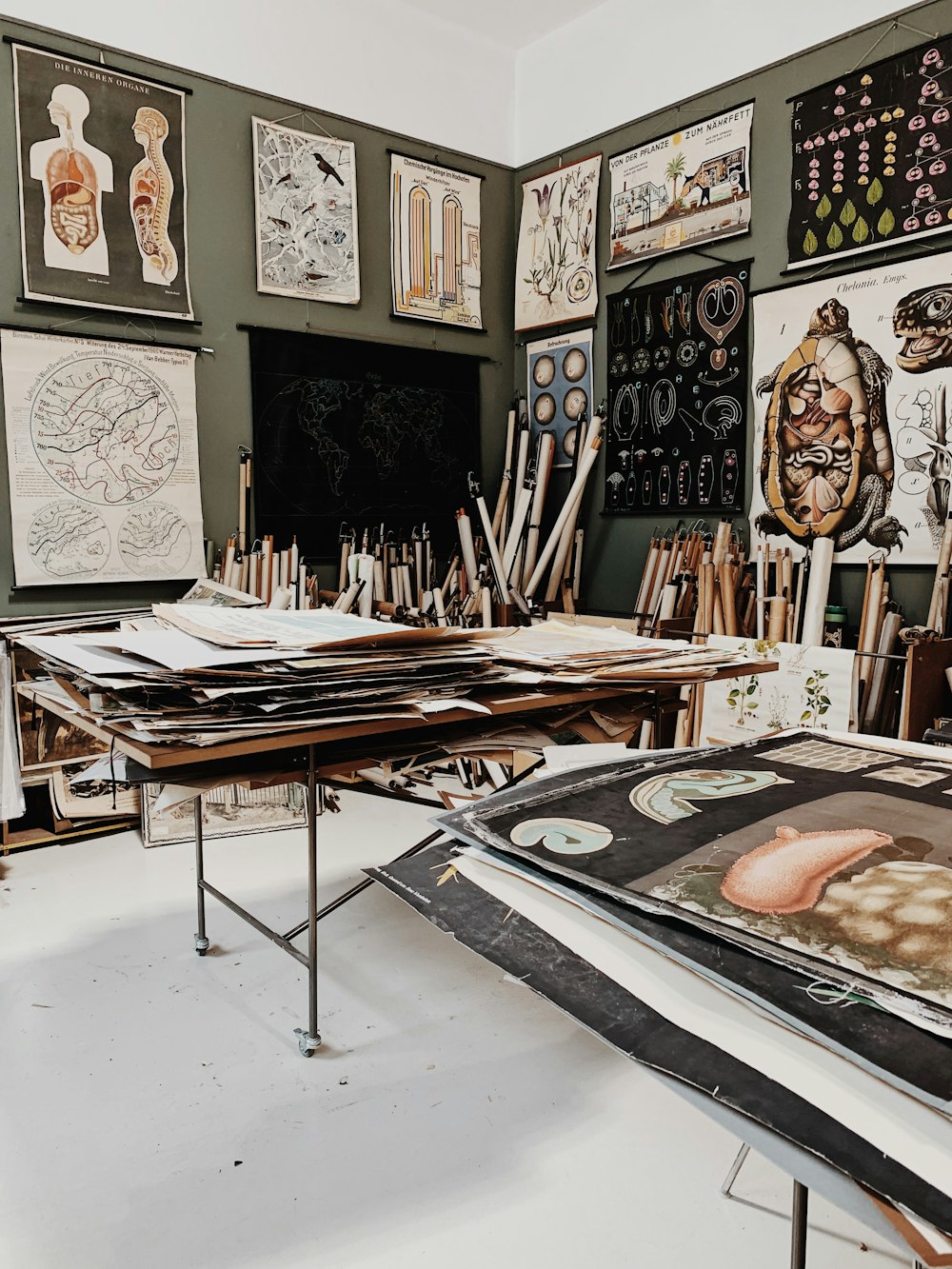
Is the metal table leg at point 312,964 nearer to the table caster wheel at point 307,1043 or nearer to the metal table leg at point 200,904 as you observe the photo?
the table caster wheel at point 307,1043

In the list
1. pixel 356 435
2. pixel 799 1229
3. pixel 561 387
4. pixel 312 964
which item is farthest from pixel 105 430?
pixel 799 1229

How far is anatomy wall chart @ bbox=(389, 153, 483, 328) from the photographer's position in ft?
14.2

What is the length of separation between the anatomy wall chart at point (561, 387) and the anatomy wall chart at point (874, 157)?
114cm

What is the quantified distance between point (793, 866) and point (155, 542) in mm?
3407

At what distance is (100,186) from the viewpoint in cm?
348

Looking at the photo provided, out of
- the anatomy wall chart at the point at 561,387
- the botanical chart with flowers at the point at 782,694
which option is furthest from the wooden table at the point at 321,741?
the anatomy wall chart at the point at 561,387

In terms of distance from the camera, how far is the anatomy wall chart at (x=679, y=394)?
12.4 ft

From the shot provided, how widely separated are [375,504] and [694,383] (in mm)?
1530

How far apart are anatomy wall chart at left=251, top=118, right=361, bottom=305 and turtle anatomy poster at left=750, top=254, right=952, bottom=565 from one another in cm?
184

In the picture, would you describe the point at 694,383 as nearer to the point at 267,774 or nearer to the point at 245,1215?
the point at 267,774

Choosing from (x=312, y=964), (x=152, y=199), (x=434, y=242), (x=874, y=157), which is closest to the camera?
(x=312, y=964)

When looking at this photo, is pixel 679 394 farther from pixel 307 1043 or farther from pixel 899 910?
pixel 899 910

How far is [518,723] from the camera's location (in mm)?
1656

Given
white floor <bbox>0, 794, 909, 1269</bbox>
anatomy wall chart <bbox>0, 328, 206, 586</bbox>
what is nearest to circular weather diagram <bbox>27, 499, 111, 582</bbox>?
anatomy wall chart <bbox>0, 328, 206, 586</bbox>
